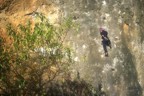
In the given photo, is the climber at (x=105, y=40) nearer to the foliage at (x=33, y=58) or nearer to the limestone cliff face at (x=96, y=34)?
the limestone cliff face at (x=96, y=34)

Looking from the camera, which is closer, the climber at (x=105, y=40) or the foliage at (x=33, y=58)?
the foliage at (x=33, y=58)

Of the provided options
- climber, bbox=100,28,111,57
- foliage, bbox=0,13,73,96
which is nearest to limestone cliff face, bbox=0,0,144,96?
climber, bbox=100,28,111,57

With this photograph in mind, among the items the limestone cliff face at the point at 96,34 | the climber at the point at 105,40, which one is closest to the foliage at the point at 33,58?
the limestone cliff face at the point at 96,34

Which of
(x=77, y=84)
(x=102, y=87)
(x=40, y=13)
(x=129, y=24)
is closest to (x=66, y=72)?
(x=77, y=84)

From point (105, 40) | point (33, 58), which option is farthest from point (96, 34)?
point (33, 58)
